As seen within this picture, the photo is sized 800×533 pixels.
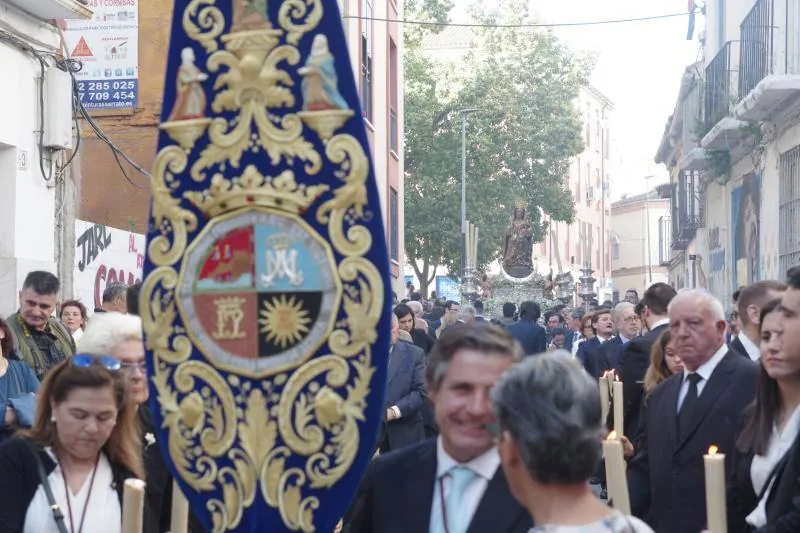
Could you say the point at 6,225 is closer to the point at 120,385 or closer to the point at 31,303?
the point at 31,303

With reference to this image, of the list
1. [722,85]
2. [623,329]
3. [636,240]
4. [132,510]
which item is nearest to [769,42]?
[722,85]

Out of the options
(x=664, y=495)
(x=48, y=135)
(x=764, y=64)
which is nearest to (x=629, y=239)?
(x=764, y=64)

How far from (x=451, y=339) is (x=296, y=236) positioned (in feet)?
1.58

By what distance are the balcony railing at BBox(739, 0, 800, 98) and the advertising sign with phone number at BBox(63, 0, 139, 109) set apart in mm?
7734

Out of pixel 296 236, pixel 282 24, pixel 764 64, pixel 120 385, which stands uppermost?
pixel 764 64

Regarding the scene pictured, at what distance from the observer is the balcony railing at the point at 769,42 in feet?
53.2

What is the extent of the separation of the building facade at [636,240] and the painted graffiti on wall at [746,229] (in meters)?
Result: 52.7

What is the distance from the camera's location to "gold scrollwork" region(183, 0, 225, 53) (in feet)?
11.7

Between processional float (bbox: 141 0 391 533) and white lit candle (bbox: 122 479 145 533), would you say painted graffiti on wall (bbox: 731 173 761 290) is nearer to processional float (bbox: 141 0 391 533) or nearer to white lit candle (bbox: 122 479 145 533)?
processional float (bbox: 141 0 391 533)

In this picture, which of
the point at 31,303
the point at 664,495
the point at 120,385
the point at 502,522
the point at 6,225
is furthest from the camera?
the point at 6,225

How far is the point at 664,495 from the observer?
5930 mm

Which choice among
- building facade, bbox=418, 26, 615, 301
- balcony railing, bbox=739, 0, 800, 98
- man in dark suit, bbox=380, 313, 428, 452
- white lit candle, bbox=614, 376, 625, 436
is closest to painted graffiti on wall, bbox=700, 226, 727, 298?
balcony railing, bbox=739, 0, 800, 98

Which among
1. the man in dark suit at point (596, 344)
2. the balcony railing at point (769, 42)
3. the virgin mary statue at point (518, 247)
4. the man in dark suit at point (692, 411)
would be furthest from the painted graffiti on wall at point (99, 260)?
the virgin mary statue at point (518, 247)

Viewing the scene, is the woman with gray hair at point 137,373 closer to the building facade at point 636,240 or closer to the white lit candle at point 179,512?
the white lit candle at point 179,512
